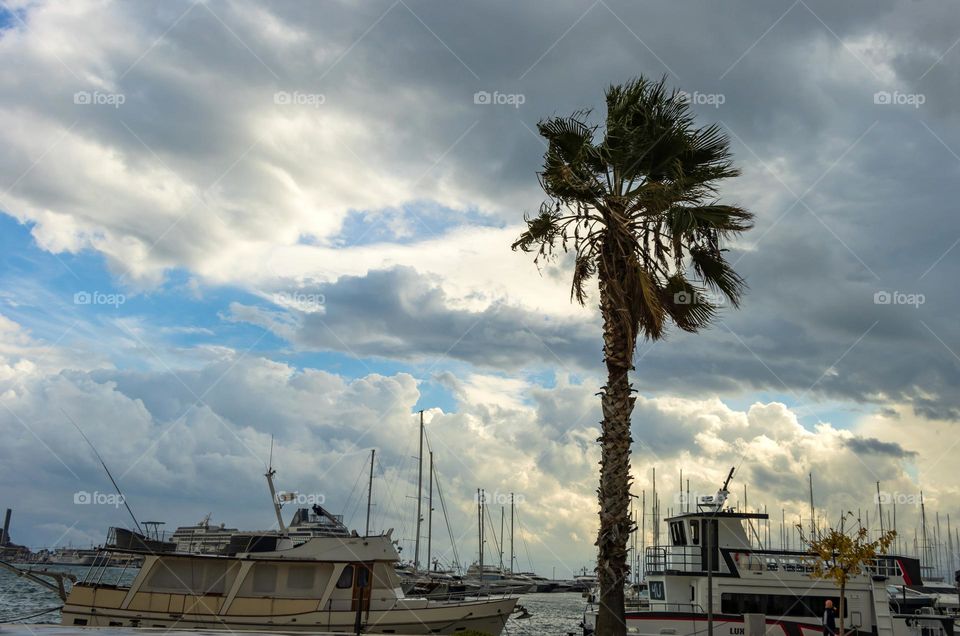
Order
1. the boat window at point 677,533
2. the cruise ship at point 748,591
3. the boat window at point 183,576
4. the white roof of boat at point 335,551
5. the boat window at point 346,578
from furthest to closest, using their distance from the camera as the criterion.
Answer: the boat window at point 677,533
the boat window at point 183,576
the white roof of boat at point 335,551
the boat window at point 346,578
the cruise ship at point 748,591

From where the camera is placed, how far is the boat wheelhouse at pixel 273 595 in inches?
1000

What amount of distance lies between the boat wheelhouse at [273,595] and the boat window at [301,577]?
32 millimetres

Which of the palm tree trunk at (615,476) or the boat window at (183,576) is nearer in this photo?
the palm tree trunk at (615,476)

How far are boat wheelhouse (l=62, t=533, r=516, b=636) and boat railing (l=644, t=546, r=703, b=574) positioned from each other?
676 centimetres

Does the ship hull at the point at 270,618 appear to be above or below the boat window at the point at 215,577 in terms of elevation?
below

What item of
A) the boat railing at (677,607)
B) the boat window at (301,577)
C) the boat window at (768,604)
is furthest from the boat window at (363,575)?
the boat window at (768,604)

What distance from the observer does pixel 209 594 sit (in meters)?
26.0

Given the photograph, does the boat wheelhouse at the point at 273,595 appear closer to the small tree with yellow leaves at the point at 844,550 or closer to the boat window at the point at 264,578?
the boat window at the point at 264,578

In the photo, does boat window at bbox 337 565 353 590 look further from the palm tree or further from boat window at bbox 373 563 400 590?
the palm tree

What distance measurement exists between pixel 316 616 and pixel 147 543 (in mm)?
6552

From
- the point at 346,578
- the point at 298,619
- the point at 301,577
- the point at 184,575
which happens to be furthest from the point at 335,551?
the point at 184,575

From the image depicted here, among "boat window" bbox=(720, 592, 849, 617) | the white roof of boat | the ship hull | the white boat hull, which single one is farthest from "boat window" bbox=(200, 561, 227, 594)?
"boat window" bbox=(720, 592, 849, 617)

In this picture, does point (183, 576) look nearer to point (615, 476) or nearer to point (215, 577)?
point (215, 577)

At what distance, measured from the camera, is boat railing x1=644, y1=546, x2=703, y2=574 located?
2653 centimetres
